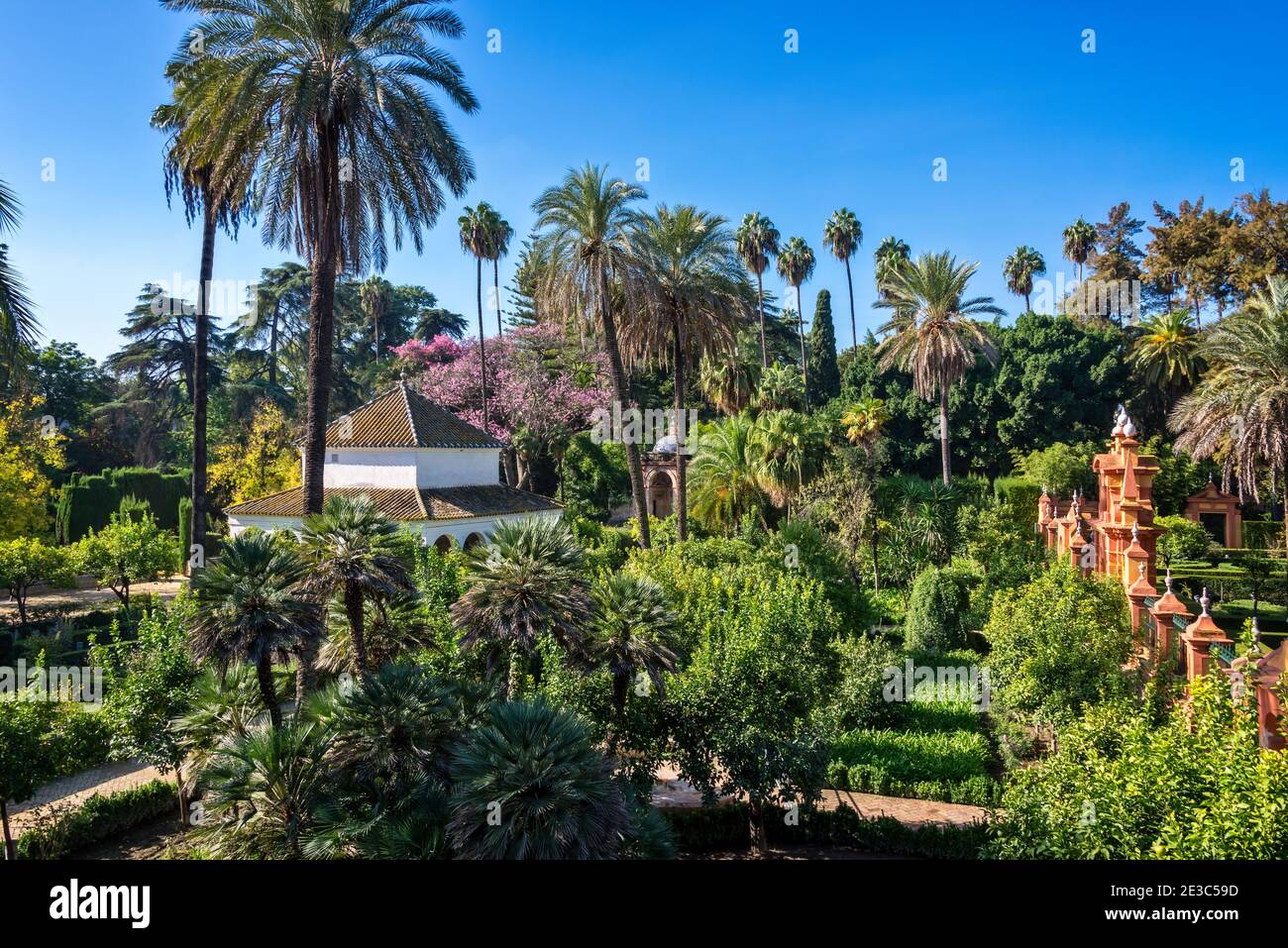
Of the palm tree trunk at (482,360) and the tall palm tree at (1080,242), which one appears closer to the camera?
the palm tree trunk at (482,360)

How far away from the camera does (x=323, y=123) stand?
47.8 feet

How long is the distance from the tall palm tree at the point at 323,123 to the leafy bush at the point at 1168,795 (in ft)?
41.7

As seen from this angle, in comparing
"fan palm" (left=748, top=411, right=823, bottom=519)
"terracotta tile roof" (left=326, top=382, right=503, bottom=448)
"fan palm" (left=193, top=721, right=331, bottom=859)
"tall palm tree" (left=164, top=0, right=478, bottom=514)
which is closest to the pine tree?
"fan palm" (left=748, top=411, right=823, bottom=519)

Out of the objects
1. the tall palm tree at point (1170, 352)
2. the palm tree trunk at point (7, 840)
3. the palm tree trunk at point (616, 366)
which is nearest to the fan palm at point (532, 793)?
the palm tree trunk at point (7, 840)

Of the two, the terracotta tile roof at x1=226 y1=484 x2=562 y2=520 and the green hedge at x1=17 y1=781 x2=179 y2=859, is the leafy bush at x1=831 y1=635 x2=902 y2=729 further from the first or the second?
the green hedge at x1=17 y1=781 x2=179 y2=859

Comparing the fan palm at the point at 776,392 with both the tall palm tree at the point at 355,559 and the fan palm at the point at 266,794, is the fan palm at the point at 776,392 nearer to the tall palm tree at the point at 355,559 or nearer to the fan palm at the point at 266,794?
the tall palm tree at the point at 355,559

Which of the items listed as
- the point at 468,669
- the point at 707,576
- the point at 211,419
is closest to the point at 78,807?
the point at 468,669

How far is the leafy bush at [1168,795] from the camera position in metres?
6.67

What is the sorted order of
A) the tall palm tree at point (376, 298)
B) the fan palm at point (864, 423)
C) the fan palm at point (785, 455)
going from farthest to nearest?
1. the tall palm tree at point (376, 298)
2. the fan palm at point (864, 423)
3. the fan palm at point (785, 455)

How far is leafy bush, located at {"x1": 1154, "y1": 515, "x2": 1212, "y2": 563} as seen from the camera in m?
33.0

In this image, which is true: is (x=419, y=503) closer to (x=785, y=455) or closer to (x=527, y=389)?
(x=785, y=455)

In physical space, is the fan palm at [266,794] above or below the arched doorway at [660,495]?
below

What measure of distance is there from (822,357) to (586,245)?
→ 110ft
